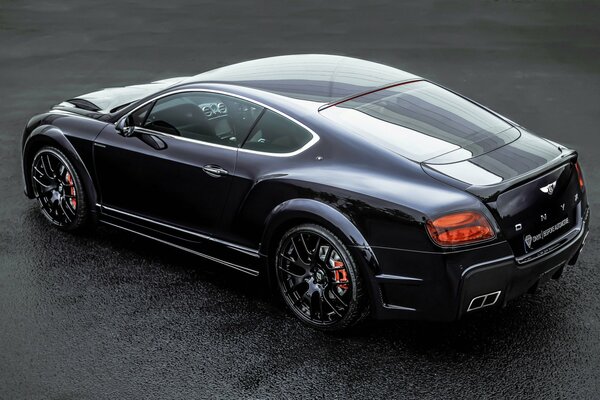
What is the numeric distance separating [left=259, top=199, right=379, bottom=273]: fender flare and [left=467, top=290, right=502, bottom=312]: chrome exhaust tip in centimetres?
60

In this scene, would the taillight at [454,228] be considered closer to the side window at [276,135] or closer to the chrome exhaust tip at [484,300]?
the chrome exhaust tip at [484,300]

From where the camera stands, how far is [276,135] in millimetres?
5594

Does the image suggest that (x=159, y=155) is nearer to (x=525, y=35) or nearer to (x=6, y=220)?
(x=6, y=220)

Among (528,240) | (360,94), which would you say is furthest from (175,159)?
(528,240)

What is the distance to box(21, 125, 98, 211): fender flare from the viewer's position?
22.0 feet

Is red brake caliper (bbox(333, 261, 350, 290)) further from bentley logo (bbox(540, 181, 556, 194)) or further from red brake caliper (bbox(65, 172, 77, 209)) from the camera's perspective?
red brake caliper (bbox(65, 172, 77, 209))

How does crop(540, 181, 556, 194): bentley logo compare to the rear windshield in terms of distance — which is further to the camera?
the rear windshield

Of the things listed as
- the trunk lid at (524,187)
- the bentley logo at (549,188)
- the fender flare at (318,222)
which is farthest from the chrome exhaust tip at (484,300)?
the bentley logo at (549,188)

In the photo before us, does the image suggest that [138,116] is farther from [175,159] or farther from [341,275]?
→ [341,275]

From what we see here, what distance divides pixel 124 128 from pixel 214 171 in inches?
41.8

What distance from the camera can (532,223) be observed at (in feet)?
16.4

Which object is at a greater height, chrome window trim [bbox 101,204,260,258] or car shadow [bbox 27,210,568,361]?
chrome window trim [bbox 101,204,260,258]

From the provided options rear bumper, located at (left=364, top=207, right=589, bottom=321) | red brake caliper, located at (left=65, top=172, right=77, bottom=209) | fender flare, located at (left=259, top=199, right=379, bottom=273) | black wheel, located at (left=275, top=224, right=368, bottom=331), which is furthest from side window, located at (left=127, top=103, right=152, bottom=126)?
rear bumper, located at (left=364, top=207, right=589, bottom=321)

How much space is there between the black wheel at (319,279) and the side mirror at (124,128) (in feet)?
5.46
